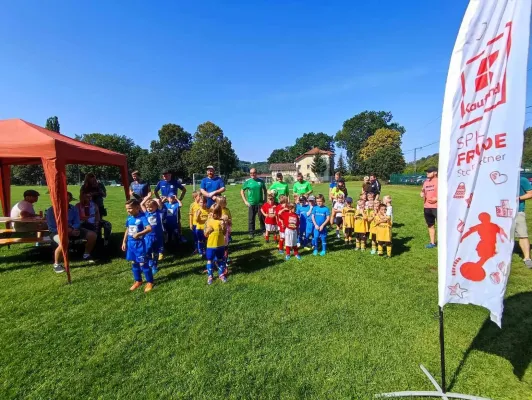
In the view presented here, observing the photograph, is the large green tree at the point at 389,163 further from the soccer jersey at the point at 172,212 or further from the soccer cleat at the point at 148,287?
the soccer cleat at the point at 148,287

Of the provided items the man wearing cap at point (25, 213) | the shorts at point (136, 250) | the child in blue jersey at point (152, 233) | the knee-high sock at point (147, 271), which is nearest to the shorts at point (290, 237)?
the child in blue jersey at point (152, 233)

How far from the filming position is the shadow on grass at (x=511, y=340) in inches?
120

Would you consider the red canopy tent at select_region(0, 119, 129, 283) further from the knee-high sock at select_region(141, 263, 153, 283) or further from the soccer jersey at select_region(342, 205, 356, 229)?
the soccer jersey at select_region(342, 205, 356, 229)

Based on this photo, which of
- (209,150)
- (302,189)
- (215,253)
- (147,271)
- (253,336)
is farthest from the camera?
(209,150)

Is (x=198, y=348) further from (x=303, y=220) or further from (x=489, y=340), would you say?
(x=303, y=220)

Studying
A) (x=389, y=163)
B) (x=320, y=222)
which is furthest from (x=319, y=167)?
(x=320, y=222)

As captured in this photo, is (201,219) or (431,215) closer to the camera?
(201,219)

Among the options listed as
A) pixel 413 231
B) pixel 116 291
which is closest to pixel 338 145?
pixel 413 231

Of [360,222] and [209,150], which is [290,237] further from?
[209,150]

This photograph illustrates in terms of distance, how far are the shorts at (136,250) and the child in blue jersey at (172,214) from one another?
2.80 meters

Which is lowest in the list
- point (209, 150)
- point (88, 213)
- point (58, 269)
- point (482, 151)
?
point (58, 269)

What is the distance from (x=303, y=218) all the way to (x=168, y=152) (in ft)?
209

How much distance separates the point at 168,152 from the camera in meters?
65.3

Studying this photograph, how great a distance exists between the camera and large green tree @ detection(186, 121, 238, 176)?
61.1 meters
